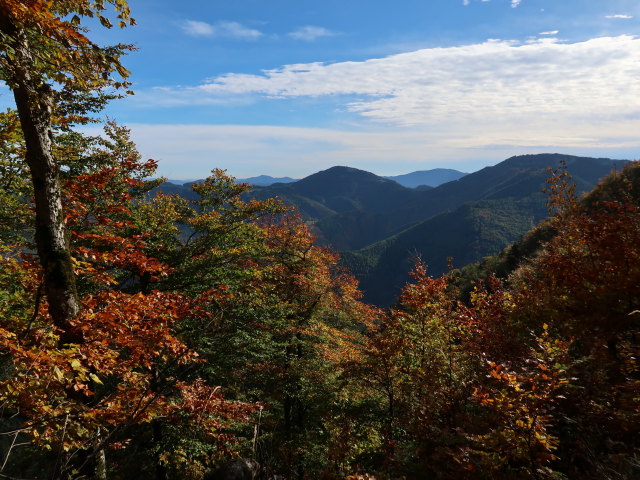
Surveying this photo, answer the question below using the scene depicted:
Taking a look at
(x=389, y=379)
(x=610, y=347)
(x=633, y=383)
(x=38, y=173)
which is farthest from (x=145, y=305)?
(x=610, y=347)

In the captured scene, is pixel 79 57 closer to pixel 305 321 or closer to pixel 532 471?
pixel 532 471

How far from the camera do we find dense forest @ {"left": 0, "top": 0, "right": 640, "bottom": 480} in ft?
17.0

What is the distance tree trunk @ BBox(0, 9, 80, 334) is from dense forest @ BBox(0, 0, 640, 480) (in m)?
0.03

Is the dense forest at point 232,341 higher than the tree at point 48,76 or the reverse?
the reverse

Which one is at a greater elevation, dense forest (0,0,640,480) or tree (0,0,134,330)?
tree (0,0,134,330)

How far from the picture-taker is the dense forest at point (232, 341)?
5.19 m

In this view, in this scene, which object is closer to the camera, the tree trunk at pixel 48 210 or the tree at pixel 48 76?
the tree at pixel 48 76

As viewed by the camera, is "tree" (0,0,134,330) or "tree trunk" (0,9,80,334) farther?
"tree trunk" (0,9,80,334)

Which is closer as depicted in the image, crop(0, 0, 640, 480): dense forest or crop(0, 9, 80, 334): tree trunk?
crop(0, 0, 640, 480): dense forest

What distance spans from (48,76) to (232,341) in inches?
425

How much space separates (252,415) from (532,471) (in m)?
11.8

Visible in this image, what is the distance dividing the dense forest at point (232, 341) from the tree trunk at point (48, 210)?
3 cm

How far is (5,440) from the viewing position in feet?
70.4

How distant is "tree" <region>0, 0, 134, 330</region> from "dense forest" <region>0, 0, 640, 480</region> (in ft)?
0.12
